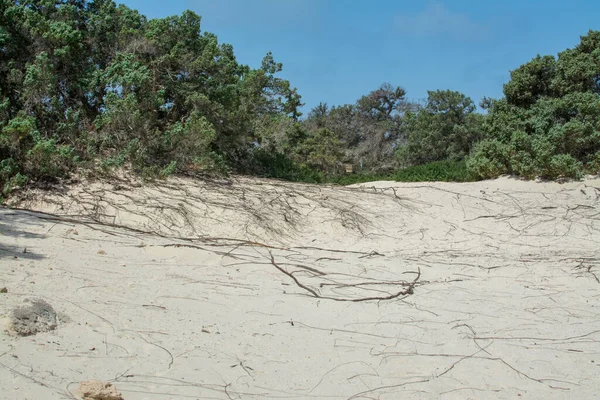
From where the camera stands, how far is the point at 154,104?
12.2 metres

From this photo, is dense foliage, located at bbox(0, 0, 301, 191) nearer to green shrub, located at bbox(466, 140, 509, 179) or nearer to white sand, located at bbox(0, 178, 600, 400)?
white sand, located at bbox(0, 178, 600, 400)

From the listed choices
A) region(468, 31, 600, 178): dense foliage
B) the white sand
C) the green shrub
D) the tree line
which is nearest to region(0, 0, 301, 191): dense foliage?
the tree line

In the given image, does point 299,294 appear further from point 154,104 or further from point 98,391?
point 154,104

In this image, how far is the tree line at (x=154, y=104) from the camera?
36.2 feet

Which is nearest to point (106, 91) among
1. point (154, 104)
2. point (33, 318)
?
point (154, 104)

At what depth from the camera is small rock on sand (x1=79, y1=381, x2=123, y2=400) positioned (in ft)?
10.3

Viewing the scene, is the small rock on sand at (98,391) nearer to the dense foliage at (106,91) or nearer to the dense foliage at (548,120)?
the dense foliage at (106,91)

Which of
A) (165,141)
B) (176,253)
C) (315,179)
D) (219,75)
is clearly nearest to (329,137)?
(315,179)

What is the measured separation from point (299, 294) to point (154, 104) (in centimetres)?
757

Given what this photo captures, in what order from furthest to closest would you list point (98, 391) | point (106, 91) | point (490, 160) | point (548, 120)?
point (490, 160) < point (548, 120) < point (106, 91) < point (98, 391)

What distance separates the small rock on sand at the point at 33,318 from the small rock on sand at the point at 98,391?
2.88ft

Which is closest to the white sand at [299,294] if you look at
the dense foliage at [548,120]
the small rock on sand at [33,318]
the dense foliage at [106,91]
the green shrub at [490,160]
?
the small rock on sand at [33,318]

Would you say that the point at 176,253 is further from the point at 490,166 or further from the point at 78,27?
the point at 490,166

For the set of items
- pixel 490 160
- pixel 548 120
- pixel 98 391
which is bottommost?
pixel 98 391
